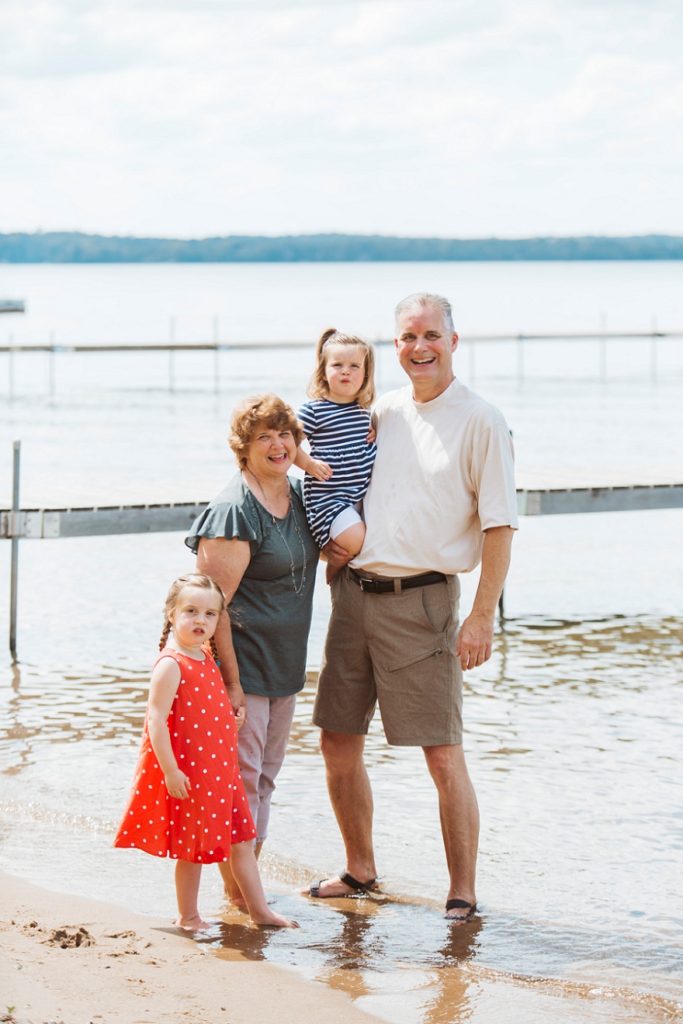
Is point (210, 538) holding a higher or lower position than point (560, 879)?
higher

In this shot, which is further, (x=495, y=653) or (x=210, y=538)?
(x=495, y=653)

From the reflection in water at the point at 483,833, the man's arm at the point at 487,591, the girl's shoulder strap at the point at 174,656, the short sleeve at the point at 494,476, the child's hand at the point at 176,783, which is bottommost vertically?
the reflection in water at the point at 483,833

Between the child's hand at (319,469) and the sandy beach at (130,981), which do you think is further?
the child's hand at (319,469)

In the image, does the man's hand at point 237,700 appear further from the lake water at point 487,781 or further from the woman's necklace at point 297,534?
the lake water at point 487,781

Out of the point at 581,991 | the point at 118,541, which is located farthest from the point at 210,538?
the point at 118,541

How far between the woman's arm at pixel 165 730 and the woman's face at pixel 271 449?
684 mm

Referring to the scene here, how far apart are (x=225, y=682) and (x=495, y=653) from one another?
4898 mm

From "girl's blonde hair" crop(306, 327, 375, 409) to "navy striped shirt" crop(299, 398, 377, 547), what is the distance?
0.04 meters

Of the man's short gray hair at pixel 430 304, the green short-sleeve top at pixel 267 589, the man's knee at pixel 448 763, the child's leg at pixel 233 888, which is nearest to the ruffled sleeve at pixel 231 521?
the green short-sleeve top at pixel 267 589

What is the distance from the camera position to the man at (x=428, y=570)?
484cm

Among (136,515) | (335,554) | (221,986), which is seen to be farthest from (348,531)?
(136,515)

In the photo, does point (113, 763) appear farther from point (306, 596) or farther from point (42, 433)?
point (42, 433)

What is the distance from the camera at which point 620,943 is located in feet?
16.5

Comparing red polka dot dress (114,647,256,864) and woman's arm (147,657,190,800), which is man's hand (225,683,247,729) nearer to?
red polka dot dress (114,647,256,864)
